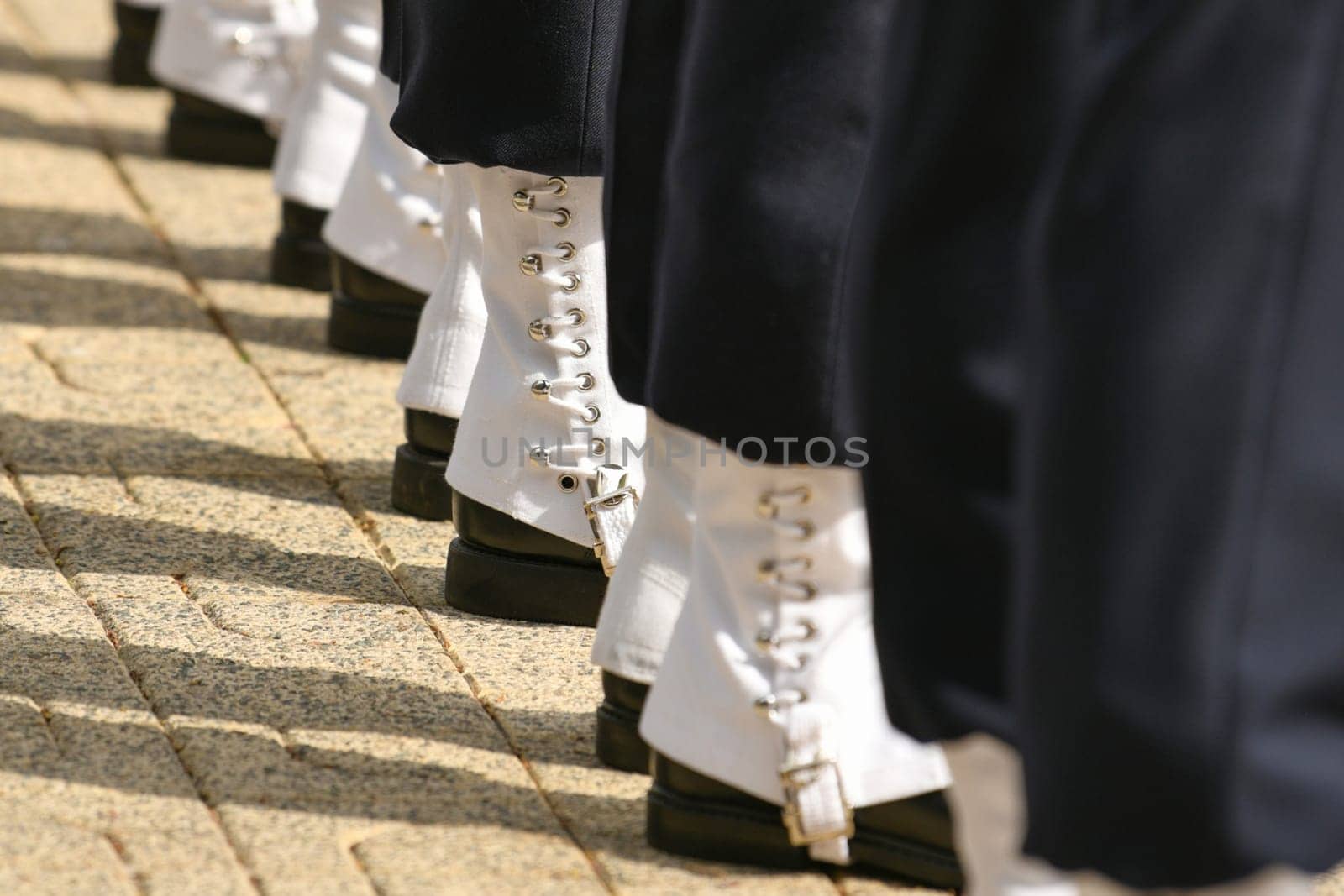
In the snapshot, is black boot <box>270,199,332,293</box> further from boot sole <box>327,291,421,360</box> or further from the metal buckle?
the metal buckle

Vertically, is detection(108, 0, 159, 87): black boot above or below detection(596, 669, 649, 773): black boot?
above

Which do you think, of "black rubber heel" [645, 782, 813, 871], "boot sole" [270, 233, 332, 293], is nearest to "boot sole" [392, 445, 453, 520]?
"black rubber heel" [645, 782, 813, 871]

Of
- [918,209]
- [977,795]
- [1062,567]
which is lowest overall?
[977,795]

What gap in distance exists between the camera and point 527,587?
2.06 metres

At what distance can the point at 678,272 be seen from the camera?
4.75ft

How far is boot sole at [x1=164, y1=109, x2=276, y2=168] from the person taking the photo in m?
3.82

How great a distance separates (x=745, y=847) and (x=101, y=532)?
986mm

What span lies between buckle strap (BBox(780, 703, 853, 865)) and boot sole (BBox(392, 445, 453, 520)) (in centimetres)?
89

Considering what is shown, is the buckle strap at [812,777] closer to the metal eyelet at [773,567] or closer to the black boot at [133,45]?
the metal eyelet at [773,567]

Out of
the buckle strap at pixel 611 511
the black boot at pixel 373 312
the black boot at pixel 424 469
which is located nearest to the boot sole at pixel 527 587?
the buckle strap at pixel 611 511

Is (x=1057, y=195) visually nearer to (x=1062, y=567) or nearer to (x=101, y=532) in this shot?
(x=1062, y=567)

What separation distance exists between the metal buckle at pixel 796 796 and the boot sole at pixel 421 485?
0.89m

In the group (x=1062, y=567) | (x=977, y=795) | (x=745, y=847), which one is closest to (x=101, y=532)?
(x=745, y=847)

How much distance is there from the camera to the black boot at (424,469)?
231 centimetres
